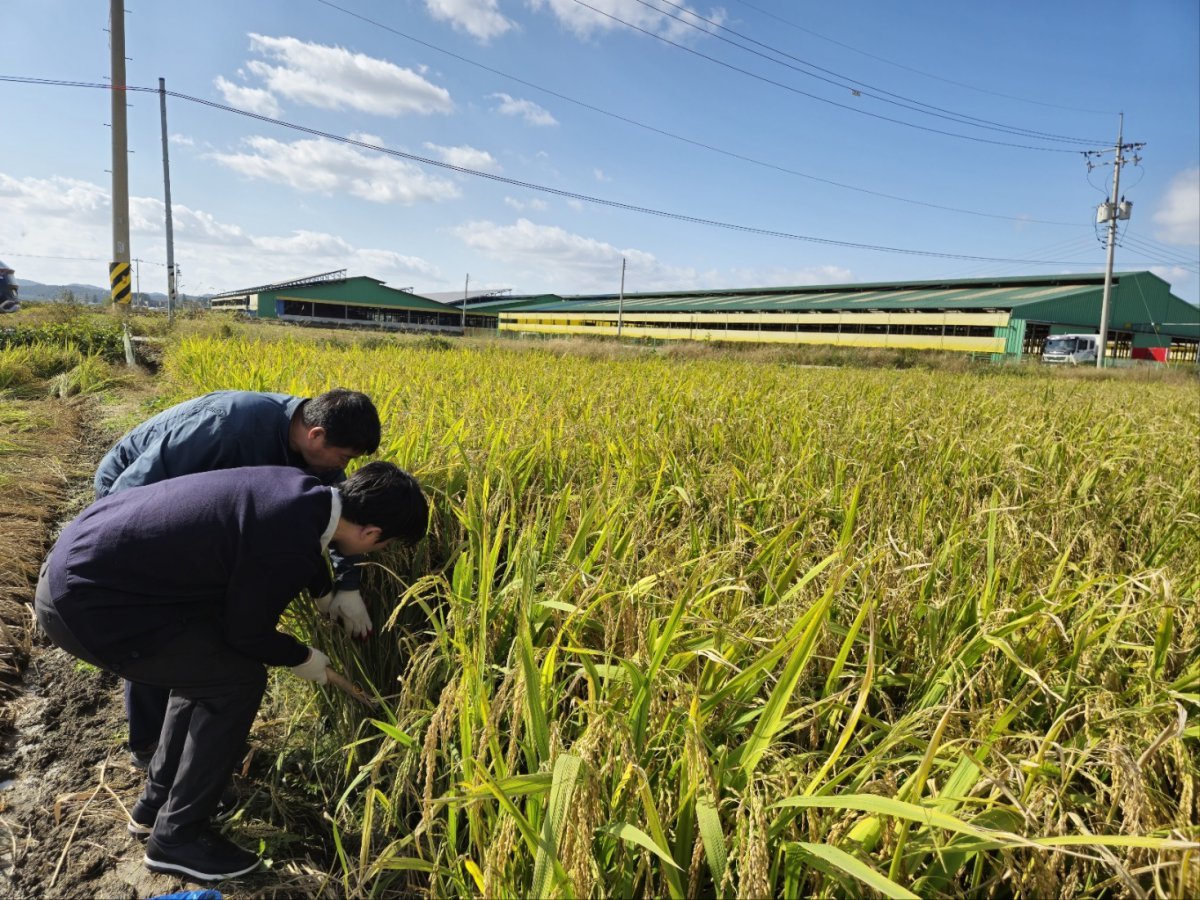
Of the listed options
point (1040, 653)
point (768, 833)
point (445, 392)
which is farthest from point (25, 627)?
point (1040, 653)

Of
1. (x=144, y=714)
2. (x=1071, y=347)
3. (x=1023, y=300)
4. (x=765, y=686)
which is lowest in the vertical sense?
(x=144, y=714)

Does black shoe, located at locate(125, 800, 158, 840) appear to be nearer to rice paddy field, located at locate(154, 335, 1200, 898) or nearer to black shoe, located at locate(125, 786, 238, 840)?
black shoe, located at locate(125, 786, 238, 840)

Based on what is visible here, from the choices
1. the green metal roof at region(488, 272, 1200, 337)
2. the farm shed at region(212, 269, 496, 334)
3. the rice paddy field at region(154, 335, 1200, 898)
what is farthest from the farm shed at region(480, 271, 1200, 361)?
the rice paddy field at region(154, 335, 1200, 898)

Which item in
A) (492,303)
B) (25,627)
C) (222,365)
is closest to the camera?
(25,627)

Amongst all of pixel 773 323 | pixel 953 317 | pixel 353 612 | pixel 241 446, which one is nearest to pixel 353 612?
pixel 353 612

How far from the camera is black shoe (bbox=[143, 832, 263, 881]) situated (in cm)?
157

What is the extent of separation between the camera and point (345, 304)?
43.1 metres

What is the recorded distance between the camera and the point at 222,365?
525cm

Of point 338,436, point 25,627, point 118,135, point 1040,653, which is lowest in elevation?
point 25,627

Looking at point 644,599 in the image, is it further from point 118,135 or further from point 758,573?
point 118,135

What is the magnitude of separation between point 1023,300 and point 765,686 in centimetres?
3234

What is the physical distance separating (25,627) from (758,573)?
2919 millimetres

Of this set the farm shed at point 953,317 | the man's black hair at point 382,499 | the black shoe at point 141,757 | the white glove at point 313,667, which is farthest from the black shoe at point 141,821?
the farm shed at point 953,317

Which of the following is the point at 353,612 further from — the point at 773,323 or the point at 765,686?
the point at 773,323
